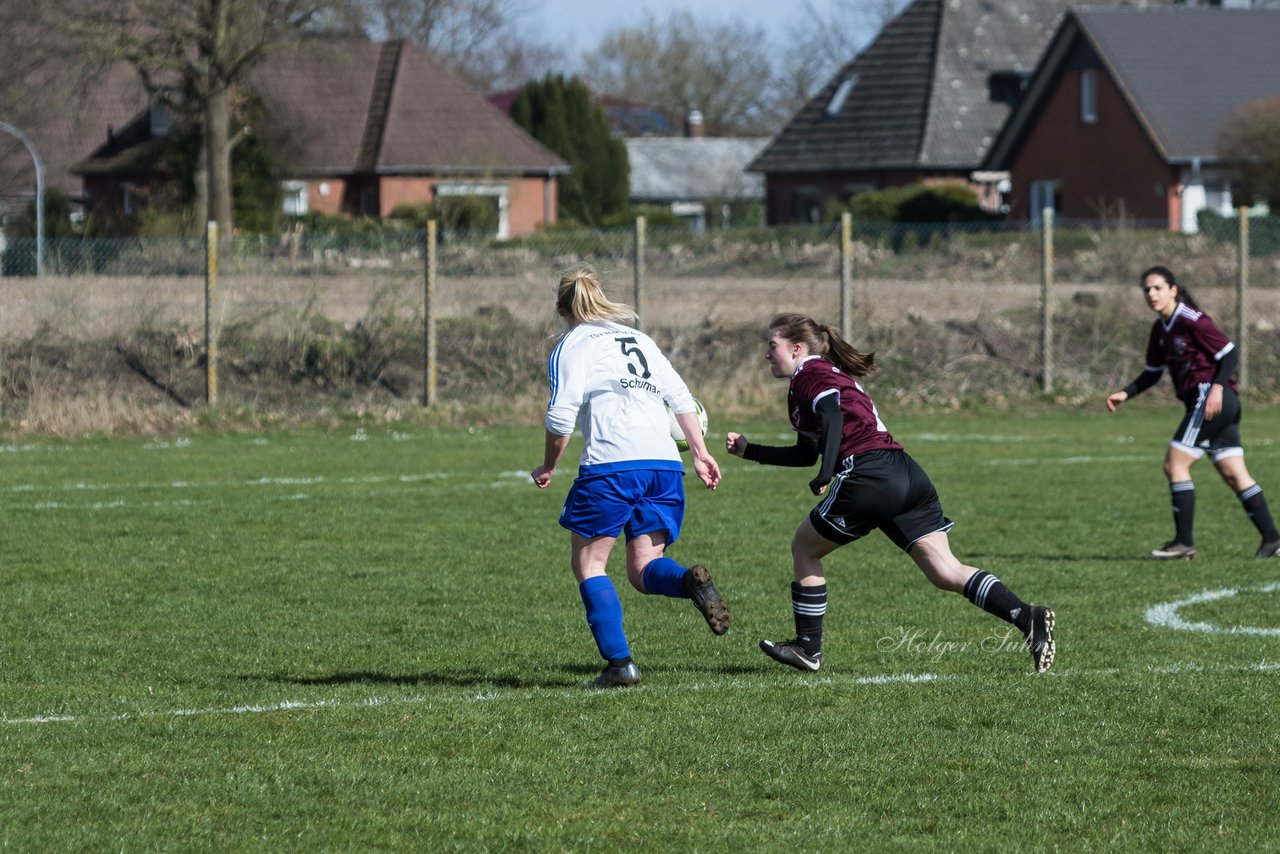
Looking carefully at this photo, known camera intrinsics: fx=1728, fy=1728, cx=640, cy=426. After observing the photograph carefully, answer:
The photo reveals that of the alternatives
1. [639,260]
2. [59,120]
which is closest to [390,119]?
[59,120]

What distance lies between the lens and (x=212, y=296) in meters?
19.1

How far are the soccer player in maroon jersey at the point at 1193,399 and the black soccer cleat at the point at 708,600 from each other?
188 inches

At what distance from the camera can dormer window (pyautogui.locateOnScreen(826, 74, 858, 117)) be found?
187 ft

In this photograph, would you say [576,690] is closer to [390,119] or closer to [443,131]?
[390,119]

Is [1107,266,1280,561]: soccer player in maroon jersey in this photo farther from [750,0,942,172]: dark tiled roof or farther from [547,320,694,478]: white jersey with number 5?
[750,0,942,172]: dark tiled roof

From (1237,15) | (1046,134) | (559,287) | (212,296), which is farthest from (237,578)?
(1237,15)

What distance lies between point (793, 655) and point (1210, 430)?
4891 mm

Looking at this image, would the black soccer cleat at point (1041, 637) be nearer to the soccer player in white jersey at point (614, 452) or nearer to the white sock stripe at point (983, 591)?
the white sock stripe at point (983, 591)

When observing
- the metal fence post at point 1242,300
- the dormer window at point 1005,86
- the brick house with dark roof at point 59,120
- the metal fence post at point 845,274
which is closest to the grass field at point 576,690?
the metal fence post at point 845,274

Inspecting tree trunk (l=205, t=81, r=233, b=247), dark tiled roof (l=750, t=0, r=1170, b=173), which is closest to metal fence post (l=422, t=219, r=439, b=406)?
tree trunk (l=205, t=81, r=233, b=247)

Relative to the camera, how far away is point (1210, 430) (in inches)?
435

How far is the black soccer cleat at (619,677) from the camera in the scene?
6938 millimetres

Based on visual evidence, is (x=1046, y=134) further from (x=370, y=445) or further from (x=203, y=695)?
(x=203, y=695)

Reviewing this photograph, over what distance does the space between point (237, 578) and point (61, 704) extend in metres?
3.15
